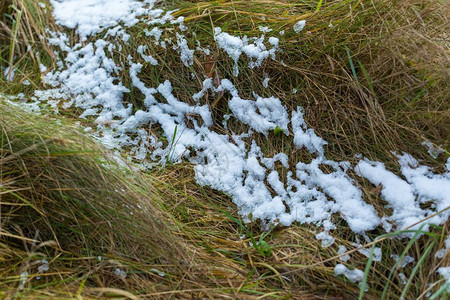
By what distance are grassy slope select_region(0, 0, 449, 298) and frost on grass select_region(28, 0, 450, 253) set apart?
0.04m

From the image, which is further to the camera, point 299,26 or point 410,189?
point 299,26

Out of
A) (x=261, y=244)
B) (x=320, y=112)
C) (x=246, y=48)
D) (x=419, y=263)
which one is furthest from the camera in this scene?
(x=246, y=48)

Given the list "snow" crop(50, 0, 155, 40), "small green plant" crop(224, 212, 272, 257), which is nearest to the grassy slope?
"small green plant" crop(224, 212, 272, 257)

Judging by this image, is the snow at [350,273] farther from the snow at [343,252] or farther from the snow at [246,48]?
the snow at [246,48]

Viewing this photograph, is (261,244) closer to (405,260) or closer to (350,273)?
(350,273)

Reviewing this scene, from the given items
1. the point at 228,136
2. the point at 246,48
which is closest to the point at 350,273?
the point at 228,136

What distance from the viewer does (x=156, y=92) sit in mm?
1739

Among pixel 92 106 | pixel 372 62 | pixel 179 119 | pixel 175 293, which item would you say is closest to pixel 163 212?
pixel 175 293

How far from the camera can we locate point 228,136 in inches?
62.7

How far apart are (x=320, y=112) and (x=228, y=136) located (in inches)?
14.4

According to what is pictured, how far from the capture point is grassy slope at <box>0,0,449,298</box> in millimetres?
1157

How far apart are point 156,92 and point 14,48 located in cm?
81

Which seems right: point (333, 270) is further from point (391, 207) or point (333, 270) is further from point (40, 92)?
point (40, 92)

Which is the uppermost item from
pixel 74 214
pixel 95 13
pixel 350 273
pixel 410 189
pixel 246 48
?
pixel 95 13
